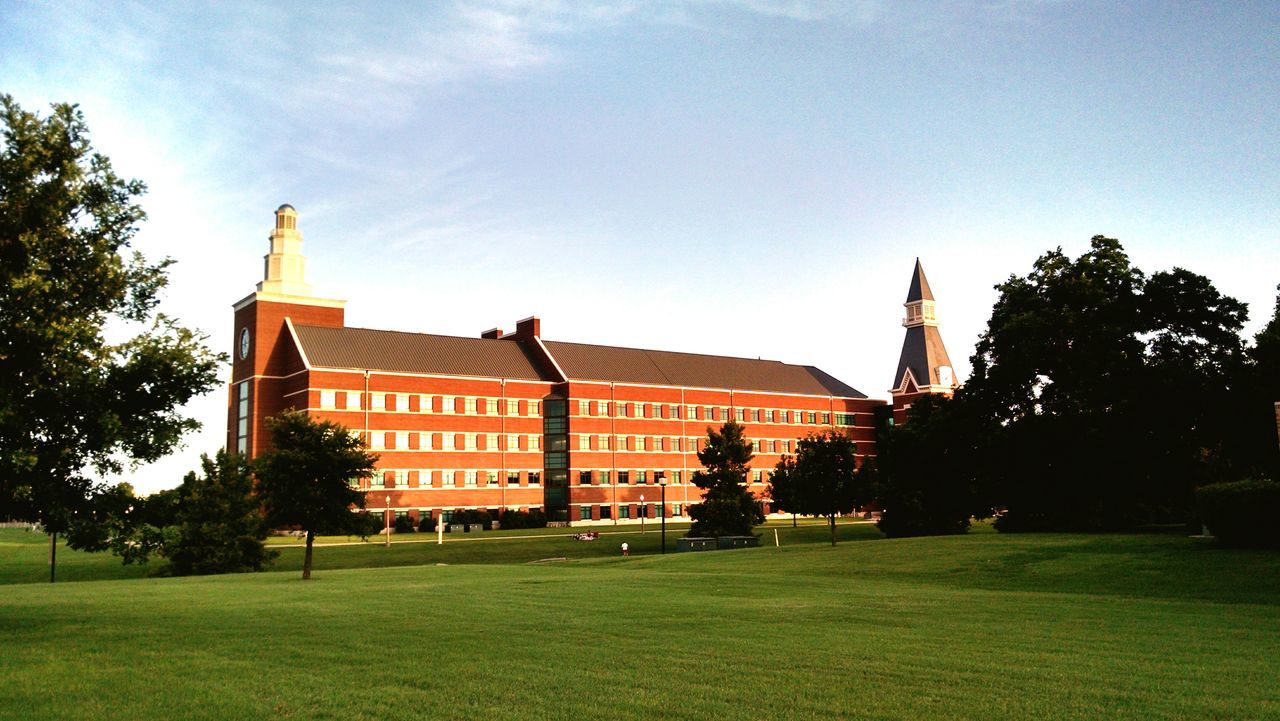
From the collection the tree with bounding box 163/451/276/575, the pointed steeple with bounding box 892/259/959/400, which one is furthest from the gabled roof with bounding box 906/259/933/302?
the tree with bounding box 163/451/276/575

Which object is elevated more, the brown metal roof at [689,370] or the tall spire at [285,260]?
the tall spire at [285,260]

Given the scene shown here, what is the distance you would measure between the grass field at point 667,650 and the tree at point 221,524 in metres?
22.0

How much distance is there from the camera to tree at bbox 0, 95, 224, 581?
15.1 meters

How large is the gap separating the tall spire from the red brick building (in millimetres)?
119

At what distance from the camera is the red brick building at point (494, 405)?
85.4 metres

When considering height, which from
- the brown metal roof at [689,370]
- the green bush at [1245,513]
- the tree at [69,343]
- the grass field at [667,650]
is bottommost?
the grass field at [667,650]

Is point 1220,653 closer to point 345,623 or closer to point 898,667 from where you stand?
point 898,667

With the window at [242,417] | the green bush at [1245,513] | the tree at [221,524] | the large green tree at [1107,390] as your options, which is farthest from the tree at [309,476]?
the window at [242,417]

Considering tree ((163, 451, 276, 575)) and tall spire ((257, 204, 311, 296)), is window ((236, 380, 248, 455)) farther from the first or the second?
tree ((163, 451, 276, 575))

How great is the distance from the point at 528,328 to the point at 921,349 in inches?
1937

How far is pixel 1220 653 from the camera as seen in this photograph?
12.4 m

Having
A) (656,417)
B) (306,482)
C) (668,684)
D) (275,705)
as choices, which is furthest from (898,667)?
(656,417)

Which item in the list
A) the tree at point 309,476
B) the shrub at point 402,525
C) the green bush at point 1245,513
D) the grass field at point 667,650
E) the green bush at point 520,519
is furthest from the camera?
the green bush at point 520,519

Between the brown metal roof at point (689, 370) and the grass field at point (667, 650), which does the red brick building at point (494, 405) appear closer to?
the brown metal roof at point (689, 370)
